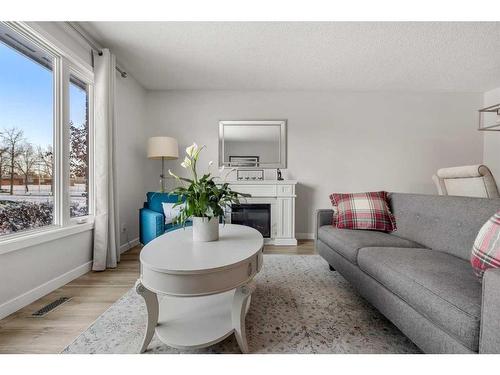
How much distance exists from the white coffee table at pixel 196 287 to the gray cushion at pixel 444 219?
1302 mm

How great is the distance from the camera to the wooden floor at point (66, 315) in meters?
1.30

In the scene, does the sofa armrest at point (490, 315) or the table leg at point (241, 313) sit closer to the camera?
the sofa armrest at point (490, 315)

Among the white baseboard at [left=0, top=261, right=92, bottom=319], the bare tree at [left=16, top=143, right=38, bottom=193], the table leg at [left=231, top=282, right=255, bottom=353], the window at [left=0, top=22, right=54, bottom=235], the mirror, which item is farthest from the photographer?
the mirror

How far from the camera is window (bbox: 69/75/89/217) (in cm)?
232

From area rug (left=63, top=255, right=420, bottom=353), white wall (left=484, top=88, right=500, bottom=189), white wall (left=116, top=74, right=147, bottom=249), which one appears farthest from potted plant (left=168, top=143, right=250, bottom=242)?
white wall (left=484, top=88, right=500, bottom=189)

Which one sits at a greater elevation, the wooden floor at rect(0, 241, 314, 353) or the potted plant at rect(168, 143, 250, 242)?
the potted plant at rect(168, 143, 250, 242)

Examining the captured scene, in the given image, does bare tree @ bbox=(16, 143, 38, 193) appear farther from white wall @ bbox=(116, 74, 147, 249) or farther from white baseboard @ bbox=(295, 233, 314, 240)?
white baseboard @ bbox=(295, 233, 314, 240)

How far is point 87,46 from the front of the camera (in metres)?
2.37

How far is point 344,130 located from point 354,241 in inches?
101

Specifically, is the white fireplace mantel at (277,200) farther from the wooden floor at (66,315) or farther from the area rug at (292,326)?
the wooden floor at (66,315)

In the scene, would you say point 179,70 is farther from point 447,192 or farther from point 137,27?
point 447,192

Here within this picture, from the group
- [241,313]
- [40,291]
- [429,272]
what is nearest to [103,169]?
[40,291]

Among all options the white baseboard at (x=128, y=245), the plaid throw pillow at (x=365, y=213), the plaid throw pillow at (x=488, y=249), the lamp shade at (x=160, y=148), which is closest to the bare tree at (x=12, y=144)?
the white baseboard at (x=128, y=245)

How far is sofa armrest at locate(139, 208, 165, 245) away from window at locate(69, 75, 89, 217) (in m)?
→ 0.59
